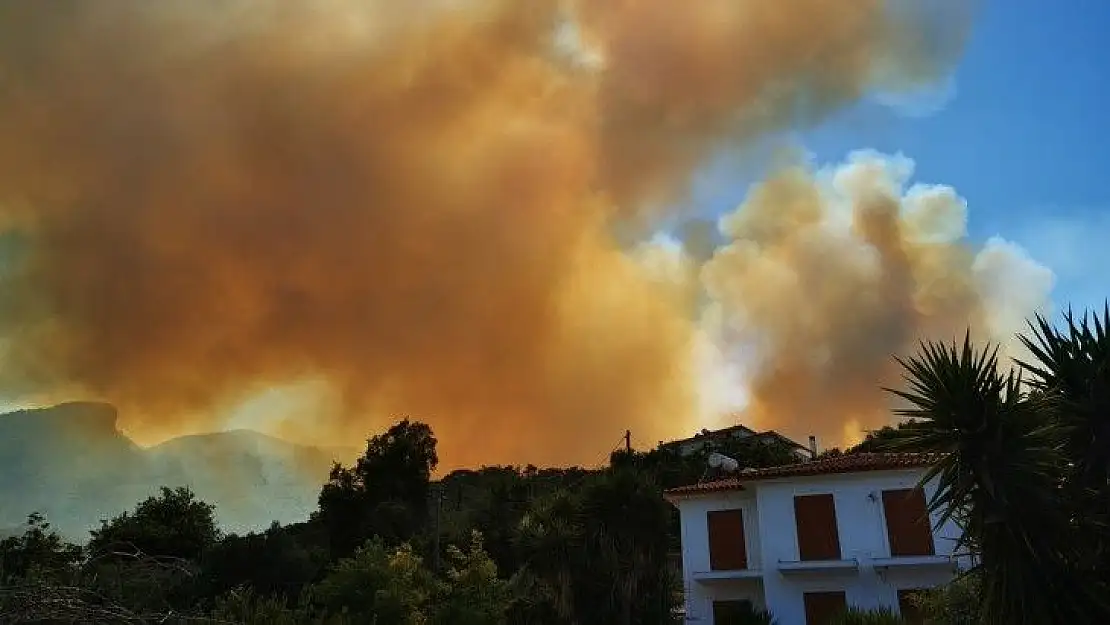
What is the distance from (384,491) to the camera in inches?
1993

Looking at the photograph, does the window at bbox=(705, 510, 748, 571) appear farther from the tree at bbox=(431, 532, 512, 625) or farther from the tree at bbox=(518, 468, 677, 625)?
the tree at bbox=(431, 532, 512, 625)

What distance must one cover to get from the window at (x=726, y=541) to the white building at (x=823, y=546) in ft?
0.13

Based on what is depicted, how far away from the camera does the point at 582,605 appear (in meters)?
24.7

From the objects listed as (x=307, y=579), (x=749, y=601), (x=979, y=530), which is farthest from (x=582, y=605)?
(x=979, y=530)

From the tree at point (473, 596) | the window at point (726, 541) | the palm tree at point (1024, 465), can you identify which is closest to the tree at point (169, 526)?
the tree at point (473, 596)

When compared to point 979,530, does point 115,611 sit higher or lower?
lower

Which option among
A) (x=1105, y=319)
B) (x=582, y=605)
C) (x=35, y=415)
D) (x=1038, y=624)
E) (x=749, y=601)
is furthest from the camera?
(x=35, y=415)

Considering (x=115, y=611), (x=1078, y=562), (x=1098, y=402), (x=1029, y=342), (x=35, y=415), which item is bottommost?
(x=115, y=611)

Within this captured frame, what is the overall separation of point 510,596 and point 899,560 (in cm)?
1319

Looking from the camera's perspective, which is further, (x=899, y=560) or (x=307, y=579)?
(x=307, y=579)

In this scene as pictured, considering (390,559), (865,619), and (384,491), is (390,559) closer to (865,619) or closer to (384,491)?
(865,619)

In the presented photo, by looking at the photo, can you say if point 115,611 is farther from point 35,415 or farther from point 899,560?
point 35,415

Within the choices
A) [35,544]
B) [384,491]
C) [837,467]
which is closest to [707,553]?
[837,467]

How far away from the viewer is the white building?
26.9 metres
